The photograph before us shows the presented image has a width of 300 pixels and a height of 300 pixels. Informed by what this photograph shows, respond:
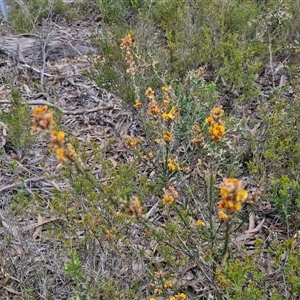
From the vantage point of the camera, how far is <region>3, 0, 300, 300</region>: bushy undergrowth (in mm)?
1683

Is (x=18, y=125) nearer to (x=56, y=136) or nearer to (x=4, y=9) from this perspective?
(x=56, y=136)

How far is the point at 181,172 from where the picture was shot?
205 centimetres

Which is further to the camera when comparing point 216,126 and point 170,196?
point 170,196

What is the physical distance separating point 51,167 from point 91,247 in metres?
0.84

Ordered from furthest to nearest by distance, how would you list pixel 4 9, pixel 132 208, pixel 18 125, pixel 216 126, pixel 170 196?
1. pixel 4 9
2. pixel 18 125
3. pixel 170 196
4. pixel 216 126
5. pixel 132 208

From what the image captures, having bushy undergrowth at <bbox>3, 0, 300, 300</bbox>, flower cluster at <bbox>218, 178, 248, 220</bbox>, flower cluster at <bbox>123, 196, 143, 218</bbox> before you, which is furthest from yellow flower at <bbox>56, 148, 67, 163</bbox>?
flower cluster at <bbox>218, 178, 248, 220</bbox>

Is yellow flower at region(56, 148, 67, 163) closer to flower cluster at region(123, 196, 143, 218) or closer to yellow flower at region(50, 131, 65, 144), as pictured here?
yellow flower at region(50, 131, 65, 144)

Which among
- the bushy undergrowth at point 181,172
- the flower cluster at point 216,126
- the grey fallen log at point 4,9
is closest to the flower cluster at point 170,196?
the bushy undergrowth at point 181,172

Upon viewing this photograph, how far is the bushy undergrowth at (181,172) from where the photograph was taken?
1.68m

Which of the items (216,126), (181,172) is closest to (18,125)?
(181,172)

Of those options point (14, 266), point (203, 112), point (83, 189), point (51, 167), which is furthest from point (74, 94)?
point (14, 266)

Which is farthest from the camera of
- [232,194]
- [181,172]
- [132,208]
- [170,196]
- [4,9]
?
[4,9]

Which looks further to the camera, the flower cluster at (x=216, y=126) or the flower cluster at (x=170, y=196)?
the flower cluster at (x=170, y=196)

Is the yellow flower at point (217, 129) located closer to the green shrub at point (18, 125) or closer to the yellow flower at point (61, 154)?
the yellow flower at point (61, 154)
